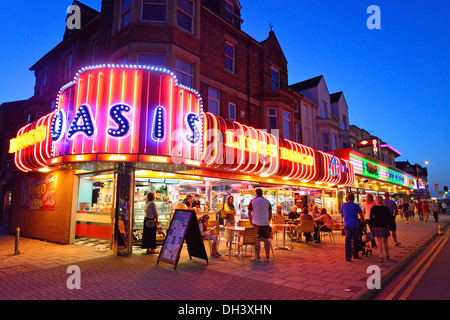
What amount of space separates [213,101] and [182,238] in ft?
28.1

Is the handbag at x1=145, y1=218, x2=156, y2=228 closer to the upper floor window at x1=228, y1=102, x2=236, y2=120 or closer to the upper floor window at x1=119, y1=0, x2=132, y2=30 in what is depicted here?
the upper floor window at x1=228, y1=102, x2=236, y2=120

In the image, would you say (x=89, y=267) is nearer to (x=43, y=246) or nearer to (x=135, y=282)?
(x=135, y=282)

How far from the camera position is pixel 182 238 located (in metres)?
7.70

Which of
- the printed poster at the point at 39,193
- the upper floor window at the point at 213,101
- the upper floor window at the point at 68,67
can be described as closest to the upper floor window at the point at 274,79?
the upper floor window at the point at 213,101

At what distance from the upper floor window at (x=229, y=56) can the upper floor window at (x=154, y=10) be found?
437cm

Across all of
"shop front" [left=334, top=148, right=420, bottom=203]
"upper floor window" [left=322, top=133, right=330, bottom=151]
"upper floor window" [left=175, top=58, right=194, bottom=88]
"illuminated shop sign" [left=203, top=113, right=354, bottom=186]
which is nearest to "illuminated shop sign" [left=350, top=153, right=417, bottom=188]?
"shop front" [left=334, top=148, right=420, bottom=203]

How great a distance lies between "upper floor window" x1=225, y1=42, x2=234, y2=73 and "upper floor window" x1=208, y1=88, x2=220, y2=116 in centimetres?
215

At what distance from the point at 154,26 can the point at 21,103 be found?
17.9 metres

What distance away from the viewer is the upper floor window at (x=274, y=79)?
18859mm

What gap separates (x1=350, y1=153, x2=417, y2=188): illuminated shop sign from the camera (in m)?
24.9

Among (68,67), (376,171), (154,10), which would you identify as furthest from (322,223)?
(376,171)

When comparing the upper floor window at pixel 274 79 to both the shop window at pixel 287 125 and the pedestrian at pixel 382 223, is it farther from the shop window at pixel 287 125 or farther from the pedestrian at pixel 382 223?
the pedestrian at pixel 382 223

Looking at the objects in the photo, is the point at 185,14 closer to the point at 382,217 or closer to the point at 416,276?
the point at 382,217
